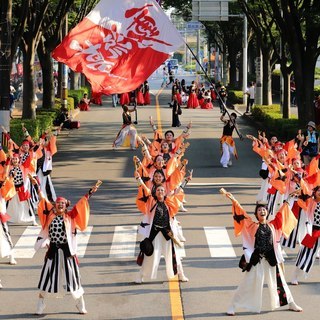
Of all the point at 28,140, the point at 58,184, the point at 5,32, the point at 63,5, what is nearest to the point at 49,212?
the point at 28,140

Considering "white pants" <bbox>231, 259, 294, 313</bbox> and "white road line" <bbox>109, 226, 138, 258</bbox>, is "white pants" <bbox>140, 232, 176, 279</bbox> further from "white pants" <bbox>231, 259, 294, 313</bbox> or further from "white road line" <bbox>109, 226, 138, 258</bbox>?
"white road line" <bbox>109, 226, 138, 258</bbox>

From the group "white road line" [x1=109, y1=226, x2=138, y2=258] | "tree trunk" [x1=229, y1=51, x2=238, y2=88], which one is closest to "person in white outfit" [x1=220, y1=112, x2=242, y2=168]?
"white road line" [x1=109, y1=226, x2=138, y2=258]

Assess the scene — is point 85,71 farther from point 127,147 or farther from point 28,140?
point 127,147

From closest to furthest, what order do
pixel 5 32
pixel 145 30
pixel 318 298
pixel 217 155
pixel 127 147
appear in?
pixel 318 298, pixel 145 30, pixel 5 32, pixel 217 155, pixel 127 147

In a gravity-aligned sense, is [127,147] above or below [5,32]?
below

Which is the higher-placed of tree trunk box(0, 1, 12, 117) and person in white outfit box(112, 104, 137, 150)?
tree trunk box(0, 1, 12, 117)

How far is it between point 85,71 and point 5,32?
520 cm

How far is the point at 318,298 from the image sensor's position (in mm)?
12609

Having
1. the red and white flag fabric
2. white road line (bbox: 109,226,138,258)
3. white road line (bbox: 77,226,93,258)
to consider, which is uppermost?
the red and white flag fabric

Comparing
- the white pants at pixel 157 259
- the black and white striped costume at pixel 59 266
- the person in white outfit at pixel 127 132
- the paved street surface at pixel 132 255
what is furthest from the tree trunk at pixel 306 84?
the black and white striped costume at pixel 59 266

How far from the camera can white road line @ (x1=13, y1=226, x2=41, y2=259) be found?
51.0ft

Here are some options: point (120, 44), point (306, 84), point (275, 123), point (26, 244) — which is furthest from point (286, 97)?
point (26, 244)

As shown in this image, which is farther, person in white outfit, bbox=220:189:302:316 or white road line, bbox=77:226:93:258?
white road line, bbox=77:226:93:258

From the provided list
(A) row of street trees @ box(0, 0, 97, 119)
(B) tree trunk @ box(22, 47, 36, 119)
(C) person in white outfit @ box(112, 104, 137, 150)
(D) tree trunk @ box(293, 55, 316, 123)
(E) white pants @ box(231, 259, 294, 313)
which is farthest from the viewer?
(B) tree trunk @ box(22, 47, 36, 119)
